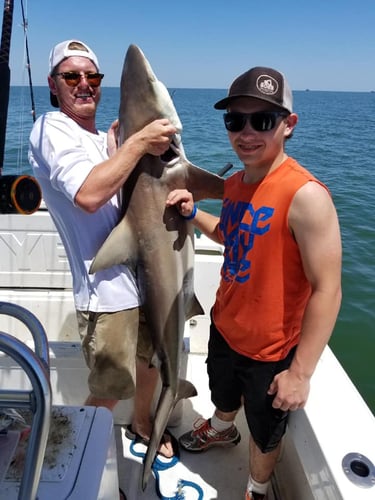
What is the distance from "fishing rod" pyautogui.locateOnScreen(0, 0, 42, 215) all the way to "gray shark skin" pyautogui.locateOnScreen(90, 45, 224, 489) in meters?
0.43

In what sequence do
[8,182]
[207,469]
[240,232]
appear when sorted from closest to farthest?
[8,182] < [240,232] < [207,469]

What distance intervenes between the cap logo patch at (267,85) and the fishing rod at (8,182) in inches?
41.9

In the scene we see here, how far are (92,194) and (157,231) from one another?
17.2 inches

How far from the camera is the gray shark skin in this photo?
2092 mm

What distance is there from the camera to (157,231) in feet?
7.18

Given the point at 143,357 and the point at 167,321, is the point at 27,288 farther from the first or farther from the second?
the point at 167,321

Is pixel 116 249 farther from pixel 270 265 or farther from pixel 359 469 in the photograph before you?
pixel 359 469

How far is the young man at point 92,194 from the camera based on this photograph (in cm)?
193

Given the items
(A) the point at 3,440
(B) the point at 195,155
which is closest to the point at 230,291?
(A) the point at 3,440

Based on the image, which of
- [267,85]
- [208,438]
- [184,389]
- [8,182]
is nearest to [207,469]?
[208,438]

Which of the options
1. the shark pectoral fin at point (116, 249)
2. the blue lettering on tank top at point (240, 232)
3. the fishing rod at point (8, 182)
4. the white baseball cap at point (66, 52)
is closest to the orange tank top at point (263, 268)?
the blue lettering on tank top at point (240, 232)

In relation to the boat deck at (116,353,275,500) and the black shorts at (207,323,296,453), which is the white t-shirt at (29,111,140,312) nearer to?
the black shorts at (207,323,296,453)

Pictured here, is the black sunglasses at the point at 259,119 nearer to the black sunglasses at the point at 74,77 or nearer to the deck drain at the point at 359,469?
the black sunglasses at the point at 74,77

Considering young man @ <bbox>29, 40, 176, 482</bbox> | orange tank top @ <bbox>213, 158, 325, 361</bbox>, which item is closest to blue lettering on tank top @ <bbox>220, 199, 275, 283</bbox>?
orange tank top @ <bbox>213, 158, 325, 361</bbox>
